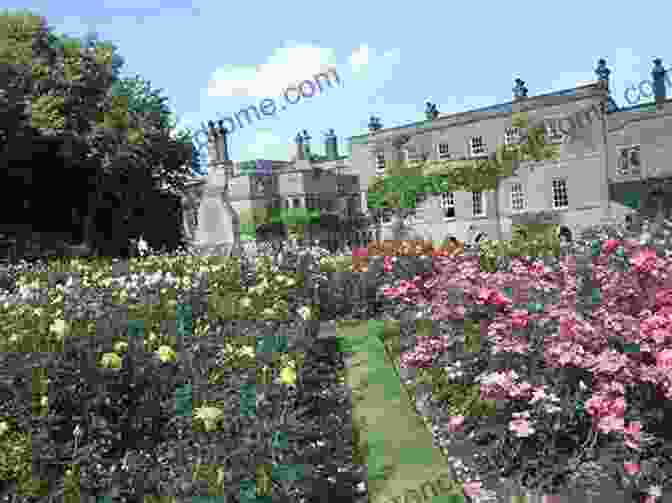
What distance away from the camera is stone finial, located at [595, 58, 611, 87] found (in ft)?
105

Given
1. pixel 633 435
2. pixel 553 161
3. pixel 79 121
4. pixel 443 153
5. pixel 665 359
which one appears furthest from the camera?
pixel 443 153

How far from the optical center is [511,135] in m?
34.2

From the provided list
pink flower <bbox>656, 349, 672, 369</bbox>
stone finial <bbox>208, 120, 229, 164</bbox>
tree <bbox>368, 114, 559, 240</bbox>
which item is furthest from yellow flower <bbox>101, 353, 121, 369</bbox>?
tree <bbox>368, 114, 559, 240</bbox>

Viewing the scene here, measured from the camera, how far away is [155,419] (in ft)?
15.6

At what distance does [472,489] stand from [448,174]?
32471 mm

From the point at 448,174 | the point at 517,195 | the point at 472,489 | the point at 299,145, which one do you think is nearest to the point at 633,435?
the point at 472,489

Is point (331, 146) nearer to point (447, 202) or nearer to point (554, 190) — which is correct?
point (447, 202)

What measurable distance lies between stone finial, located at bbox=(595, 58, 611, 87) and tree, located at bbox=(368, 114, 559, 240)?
4.08 metres

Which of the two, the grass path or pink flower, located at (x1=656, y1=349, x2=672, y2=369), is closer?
pink flower, located at (x1=656, y1=349, x2=672, y2=369)

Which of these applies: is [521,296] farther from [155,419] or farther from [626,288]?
[155,419]

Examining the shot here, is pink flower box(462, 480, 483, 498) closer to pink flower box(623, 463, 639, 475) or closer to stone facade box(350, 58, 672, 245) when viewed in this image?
pink flower box(623, 463, 639, 475)

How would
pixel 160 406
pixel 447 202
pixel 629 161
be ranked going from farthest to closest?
pixel 447 202 → pixel 629 161 → pixel 160 406

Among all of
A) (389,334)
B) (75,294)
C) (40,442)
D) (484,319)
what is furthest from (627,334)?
(75,294)

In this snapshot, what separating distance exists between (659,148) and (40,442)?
110 ft
